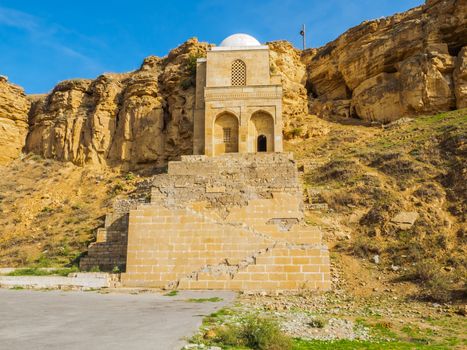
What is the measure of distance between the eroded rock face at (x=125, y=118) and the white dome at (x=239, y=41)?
3216mm

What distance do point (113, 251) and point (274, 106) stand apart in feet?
38.1

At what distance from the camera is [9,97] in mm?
31750

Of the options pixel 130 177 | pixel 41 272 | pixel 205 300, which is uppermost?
pixel 130 177

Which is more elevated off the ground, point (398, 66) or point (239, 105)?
point (398, 66)

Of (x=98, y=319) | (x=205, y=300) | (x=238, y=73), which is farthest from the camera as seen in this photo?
(x=238, y=73)

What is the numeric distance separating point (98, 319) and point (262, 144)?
17.3 metres

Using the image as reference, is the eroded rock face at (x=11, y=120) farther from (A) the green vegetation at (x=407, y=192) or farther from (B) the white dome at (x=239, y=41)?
(A) the green vegetation at (x=407, y=192)

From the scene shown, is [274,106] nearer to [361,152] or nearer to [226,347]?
[361,152]

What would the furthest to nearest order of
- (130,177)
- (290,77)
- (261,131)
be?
(290,77), (130,177), (261,131)

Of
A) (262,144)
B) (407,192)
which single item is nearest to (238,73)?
(262,144)

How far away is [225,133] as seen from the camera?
24641mm

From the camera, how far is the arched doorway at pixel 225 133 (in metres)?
24.4

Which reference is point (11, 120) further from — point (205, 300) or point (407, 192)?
point (407, 192)

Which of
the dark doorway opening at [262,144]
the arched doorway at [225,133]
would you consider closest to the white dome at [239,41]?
the arched doorway at [225,133]
